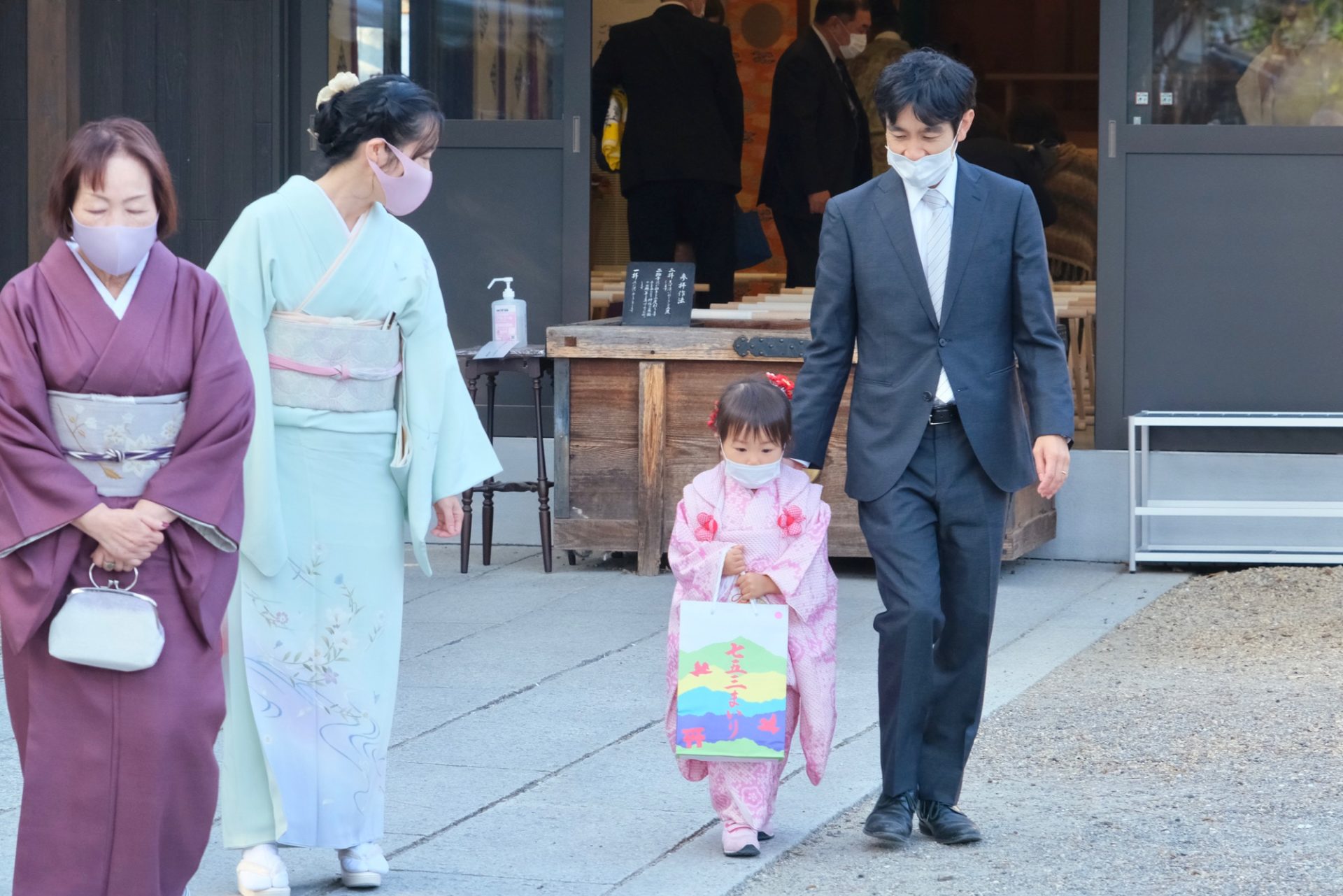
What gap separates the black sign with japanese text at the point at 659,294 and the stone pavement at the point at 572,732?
104cm

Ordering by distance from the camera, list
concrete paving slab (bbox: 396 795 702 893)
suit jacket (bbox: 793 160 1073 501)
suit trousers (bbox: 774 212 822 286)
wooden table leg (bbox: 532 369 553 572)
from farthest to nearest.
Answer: suit trousers (bbox: 774 212 822 286), wooden table leg (bbox: 532 369 553 572), suit jacket (bbox: 793 160 1073 501), concrete paving slab (bbox: 396 795 702 893)

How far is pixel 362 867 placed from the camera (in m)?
3.81

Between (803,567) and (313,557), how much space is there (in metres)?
1.05

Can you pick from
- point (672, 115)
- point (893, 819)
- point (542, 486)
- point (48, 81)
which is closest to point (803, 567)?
point (893, 819)

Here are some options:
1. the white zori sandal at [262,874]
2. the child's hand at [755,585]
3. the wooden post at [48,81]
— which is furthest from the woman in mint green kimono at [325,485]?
the wooden post at [48,81]

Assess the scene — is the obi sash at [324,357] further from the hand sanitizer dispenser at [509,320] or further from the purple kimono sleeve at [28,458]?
the hand sanitizer dispenser at [509,320]

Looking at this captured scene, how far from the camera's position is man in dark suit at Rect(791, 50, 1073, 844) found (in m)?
4.03

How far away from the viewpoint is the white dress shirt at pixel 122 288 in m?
3.21

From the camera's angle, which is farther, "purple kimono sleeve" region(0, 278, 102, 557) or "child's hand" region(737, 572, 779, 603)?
"child's hand" region(737, 572, 779, 603)

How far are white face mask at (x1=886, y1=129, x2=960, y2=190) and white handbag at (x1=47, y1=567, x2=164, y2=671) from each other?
191 cm

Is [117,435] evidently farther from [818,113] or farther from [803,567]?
[818,113]

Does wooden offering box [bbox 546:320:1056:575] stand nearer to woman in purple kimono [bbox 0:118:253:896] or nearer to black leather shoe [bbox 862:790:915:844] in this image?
black leather shoe [bbox 862:790:915:844]

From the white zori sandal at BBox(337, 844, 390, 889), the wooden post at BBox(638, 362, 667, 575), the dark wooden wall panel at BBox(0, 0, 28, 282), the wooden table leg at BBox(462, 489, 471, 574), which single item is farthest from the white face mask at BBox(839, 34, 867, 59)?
the white zori sandal at BBox(337, 844, 390, 889)

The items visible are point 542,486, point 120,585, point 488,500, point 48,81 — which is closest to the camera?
point 120,585
